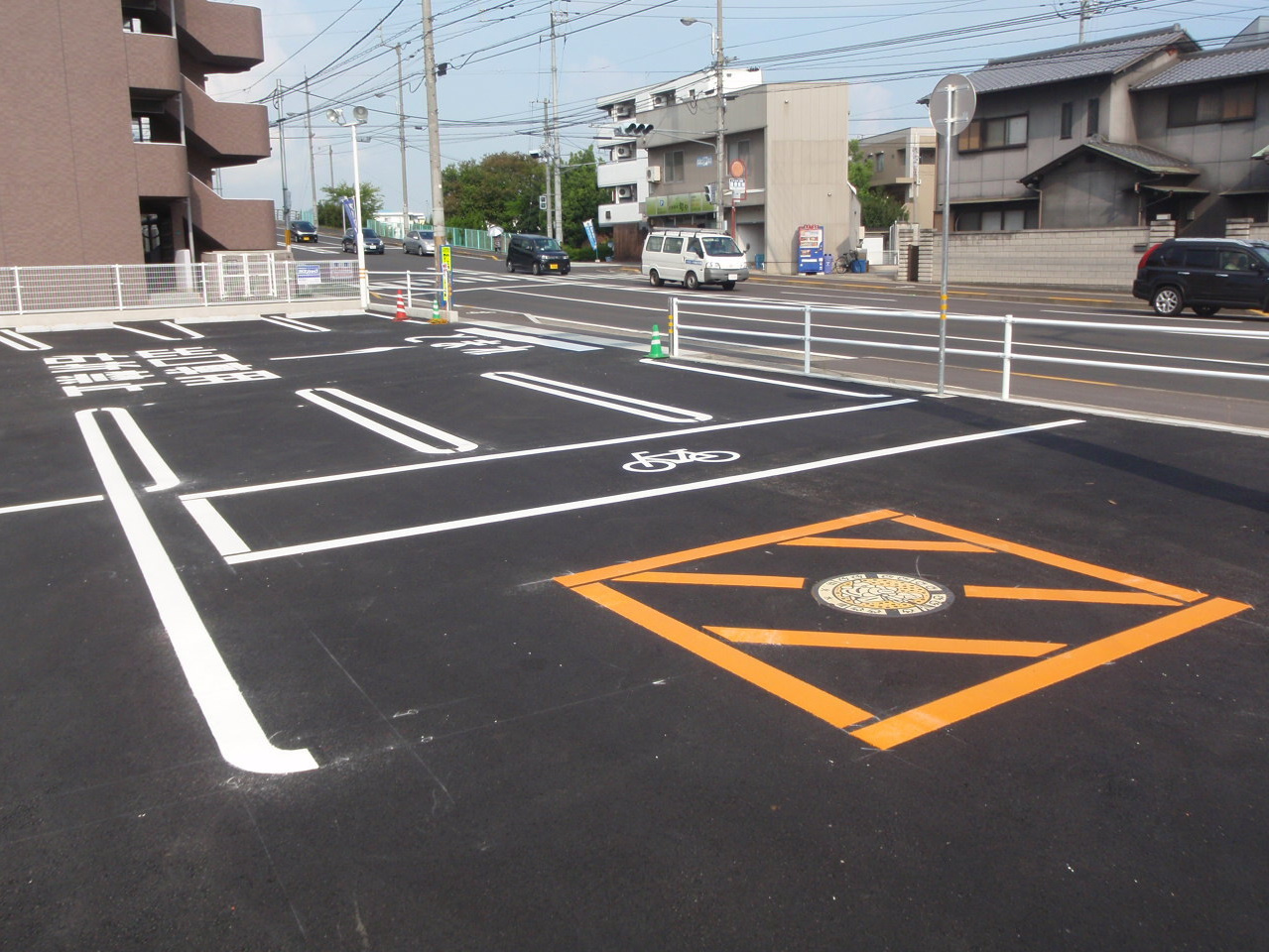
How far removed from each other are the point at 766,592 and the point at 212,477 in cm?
553

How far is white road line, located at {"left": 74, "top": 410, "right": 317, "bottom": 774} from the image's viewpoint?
4.20 m

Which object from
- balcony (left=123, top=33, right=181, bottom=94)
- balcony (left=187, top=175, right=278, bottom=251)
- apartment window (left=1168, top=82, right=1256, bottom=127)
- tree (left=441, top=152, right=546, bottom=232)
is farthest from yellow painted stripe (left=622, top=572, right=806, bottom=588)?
tree (left=441, top=152, right=546, bottom=232)

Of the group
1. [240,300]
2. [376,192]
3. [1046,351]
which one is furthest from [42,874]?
[376,192]

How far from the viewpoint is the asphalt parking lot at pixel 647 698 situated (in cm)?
325

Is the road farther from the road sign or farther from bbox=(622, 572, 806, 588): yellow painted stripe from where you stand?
bbox=(622, 572, 806, 588): yellow painted stripe

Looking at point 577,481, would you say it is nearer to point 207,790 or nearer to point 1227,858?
point 207,790

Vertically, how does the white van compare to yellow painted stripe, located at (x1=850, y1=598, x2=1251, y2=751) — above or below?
above

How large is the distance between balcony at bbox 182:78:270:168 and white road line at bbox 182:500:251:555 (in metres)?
29.0

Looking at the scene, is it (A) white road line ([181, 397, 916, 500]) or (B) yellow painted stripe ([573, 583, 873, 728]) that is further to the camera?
(A) white road line ([181, 397, 916, 500])

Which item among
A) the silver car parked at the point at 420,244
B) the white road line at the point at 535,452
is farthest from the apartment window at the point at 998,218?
the white road line at the point at 535,452

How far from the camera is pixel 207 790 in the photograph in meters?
3.95

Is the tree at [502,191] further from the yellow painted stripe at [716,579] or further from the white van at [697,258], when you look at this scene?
the yellow painted stripe at [716,579]

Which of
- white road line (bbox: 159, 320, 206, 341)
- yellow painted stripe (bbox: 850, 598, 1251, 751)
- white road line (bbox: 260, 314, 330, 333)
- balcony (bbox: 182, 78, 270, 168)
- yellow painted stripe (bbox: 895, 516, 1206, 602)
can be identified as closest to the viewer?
yellow painted stripe (bbox: 850, 598, 1251, 751)

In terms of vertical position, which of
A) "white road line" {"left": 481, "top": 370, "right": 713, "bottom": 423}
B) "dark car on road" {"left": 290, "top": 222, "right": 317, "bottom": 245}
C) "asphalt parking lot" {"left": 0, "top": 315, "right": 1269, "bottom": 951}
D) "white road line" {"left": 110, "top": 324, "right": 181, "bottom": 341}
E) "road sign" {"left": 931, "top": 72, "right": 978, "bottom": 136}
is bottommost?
"asphalt parking lot" {"left": 0, "top": 315, "right": 1269, "bottom": 951}
